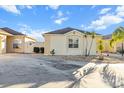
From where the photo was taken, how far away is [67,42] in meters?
26.3

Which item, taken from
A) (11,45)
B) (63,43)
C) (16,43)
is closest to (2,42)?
(11,45)

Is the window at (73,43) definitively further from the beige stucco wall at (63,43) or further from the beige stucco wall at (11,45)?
the beige stucco wall at (11,45)

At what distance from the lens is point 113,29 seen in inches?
944

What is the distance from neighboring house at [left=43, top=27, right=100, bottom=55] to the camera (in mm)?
26203

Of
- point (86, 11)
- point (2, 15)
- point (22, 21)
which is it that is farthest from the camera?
point (22, 21)

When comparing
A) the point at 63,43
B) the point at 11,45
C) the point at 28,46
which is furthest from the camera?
the point at 28,46

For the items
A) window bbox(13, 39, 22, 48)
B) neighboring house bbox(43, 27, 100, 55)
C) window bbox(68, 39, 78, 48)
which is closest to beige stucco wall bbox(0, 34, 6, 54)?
A: window bbox(13, 39, 22, 48)

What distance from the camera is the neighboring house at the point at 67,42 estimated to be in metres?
26.2

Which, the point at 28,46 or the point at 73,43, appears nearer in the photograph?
the point at 73,43

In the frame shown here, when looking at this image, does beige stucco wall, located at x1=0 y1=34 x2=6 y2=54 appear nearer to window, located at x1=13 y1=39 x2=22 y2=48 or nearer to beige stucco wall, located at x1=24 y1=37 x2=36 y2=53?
window, located at x1=13 y1=39 x2=22 y2=48

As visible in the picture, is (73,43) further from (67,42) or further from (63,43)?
(63,43)
